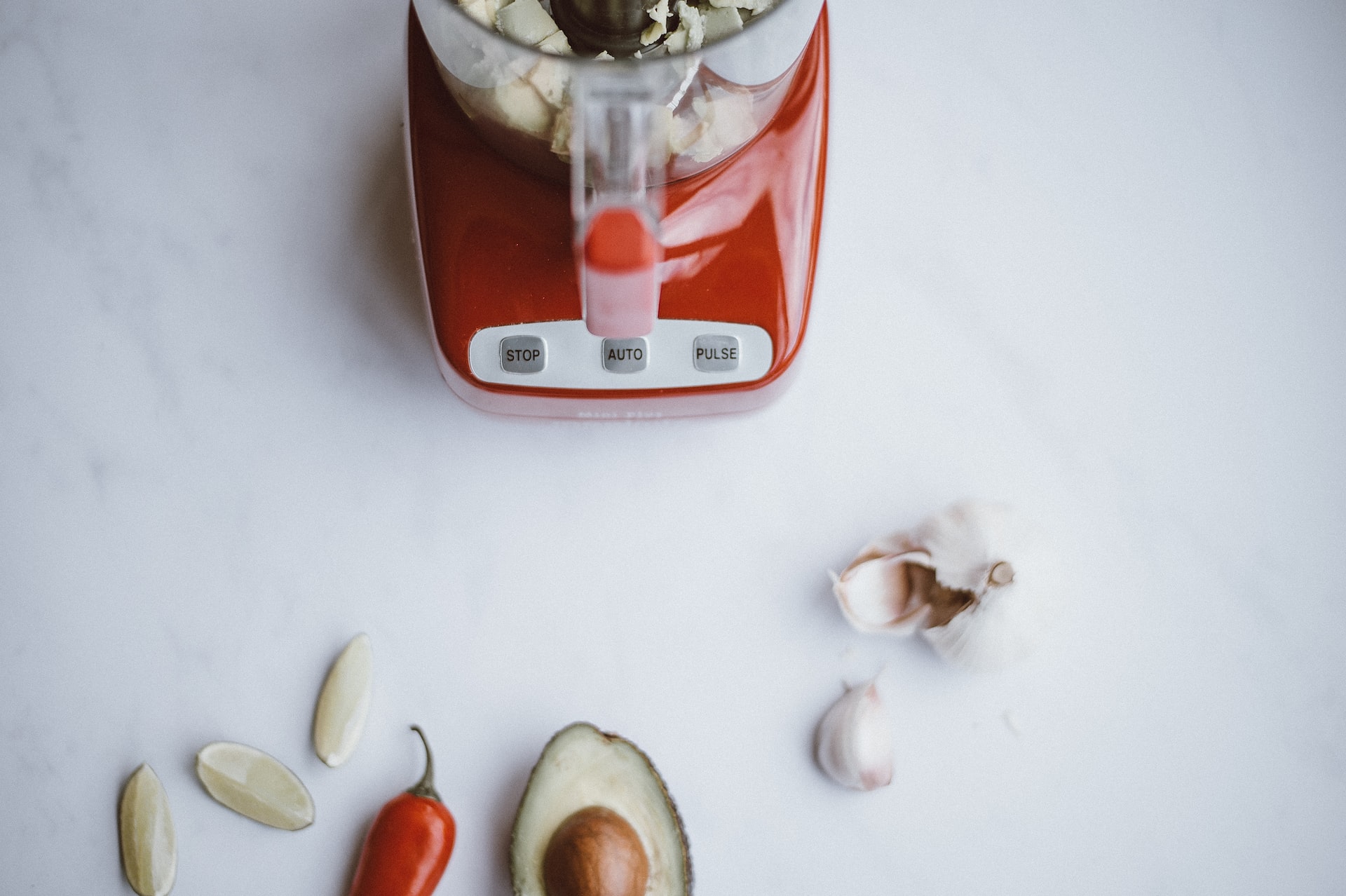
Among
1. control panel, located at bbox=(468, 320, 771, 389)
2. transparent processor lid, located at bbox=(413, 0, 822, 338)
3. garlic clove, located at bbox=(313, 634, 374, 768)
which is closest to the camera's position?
transparent processor lid, located at bbox=(413, 0, 822, 338)

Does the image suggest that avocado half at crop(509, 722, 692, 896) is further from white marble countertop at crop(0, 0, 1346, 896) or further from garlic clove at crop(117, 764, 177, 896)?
garlic clove at crop(117, 764, 177, 896)

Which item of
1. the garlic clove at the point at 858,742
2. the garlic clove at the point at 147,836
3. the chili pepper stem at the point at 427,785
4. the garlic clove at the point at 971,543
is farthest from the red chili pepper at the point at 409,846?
the garlic clove at the point at 971,543

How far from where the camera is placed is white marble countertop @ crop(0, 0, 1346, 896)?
2.07ft

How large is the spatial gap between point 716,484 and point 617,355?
0.54 ft

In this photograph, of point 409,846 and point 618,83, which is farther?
point 409,846

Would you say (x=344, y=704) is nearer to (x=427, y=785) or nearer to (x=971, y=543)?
(x=427, y=785)

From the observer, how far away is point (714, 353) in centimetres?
52

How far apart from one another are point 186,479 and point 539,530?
25cm

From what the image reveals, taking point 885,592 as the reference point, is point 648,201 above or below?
above

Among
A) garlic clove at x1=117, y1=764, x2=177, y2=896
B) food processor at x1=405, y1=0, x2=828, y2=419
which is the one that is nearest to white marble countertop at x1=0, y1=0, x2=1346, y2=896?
garlic clove at x1=117, y1=764, x2=177, y2=896

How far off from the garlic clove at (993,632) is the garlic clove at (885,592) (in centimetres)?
2

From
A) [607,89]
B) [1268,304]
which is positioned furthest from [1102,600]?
[607,89]

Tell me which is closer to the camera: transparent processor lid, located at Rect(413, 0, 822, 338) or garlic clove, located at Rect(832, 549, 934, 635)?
transparent processor lid, located at Rect(413, 0, 822, 338)

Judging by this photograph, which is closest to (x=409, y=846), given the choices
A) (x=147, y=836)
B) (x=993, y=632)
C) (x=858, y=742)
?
(x=147, y=836)
